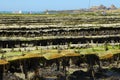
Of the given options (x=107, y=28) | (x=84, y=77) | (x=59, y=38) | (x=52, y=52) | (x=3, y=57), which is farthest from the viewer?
(x=107, y=28)

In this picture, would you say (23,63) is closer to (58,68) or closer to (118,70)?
(58,68)

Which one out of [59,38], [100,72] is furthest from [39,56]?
[59,38]

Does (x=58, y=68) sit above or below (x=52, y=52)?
below


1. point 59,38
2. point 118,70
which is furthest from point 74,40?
point 118,70

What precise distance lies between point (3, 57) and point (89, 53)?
3.83 metres

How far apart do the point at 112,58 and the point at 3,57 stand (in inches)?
193

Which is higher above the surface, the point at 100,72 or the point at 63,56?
the point at 63,56

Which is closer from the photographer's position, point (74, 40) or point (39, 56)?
point (39, 56)

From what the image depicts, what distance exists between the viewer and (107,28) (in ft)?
107

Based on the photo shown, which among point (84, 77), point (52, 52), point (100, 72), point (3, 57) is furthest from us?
point (100, 72)

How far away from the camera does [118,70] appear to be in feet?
62.3

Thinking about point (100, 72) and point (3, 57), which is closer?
point (3, 57)

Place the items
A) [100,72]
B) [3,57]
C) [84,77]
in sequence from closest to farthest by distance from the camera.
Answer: [3,57], [84,77], [100,72]

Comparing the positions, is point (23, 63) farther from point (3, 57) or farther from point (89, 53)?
point (89, 53)
